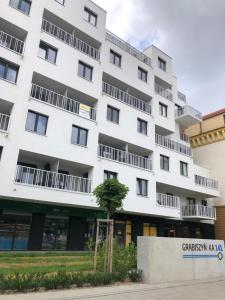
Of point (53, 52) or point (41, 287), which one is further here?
point (53, 52)

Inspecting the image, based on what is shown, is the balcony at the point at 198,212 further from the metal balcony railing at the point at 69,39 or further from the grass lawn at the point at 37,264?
the metal balcony railing at the point at 69,39

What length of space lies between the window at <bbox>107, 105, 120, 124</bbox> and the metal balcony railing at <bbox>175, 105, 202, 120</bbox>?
1104 centimetres

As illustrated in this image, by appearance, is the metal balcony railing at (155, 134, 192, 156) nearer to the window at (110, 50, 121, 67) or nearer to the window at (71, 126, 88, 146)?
the window at (110, 50, 121, 67)

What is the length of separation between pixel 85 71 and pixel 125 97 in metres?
5.15

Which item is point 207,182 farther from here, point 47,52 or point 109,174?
point 47,52

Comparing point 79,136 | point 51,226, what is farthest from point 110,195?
point 79,136

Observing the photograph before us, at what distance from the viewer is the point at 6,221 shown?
19.4 meters

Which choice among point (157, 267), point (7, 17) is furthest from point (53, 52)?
point (157, 267)

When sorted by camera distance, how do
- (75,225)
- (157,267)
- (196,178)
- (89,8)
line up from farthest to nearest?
(196,178)
(89,8)
(75,225)
(157,267)

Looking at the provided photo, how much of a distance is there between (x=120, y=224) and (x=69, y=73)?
564 inches

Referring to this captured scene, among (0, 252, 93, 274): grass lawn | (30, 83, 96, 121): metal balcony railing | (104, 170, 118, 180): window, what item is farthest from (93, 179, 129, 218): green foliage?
(30, 83, 96, 121): metal balcony railing

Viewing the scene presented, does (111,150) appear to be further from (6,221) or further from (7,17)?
(7,17)

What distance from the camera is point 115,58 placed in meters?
29.0

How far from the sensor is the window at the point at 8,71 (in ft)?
66.2
